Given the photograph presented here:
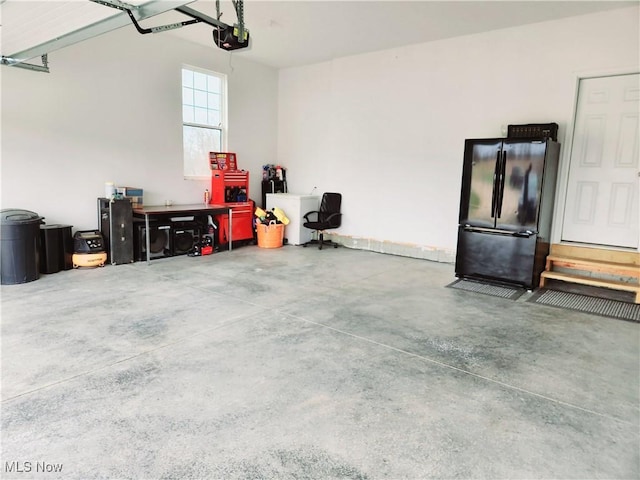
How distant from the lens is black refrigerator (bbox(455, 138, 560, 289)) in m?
4.74

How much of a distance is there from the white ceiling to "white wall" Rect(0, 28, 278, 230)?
0.59m

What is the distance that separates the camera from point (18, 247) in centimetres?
458

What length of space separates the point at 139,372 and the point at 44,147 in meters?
4.03

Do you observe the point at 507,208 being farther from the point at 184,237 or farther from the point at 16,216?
the point at 16,216

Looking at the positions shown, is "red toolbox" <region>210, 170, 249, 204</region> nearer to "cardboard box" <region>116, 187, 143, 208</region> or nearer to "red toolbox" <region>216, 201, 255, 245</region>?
"red toolbox" <region>216, 201, 255, 245</region>

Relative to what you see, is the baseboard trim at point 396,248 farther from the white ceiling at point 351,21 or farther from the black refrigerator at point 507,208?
the white ceiling at point 351,21

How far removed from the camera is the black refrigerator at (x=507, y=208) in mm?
4742

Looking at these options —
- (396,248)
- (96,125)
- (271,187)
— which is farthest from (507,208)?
(96,125)

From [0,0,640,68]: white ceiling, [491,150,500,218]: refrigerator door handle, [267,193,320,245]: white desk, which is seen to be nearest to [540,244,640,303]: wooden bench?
[491,150,500,218]: refrigerator door handle

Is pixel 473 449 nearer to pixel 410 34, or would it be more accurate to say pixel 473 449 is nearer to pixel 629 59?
pixel 629 59

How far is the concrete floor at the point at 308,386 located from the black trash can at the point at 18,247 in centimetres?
32

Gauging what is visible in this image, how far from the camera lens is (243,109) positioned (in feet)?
25.1

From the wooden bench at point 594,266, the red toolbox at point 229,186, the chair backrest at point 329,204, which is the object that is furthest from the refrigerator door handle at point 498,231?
the red toolbox at point 229,186

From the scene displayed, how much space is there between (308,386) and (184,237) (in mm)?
4467
